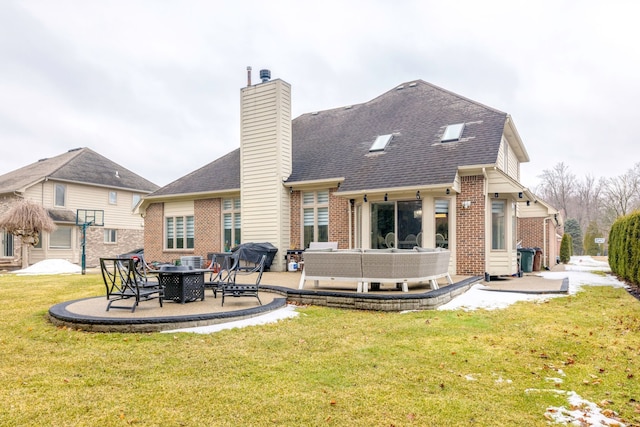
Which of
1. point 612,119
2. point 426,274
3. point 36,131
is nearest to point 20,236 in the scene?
point 36,131

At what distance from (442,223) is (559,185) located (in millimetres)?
49197

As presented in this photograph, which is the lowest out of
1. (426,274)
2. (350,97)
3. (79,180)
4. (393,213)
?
(426,274)

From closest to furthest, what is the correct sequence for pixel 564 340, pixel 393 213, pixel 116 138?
pixel 564 340, pixel 393 213, pixel 116 138

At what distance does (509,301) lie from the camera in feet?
27.7

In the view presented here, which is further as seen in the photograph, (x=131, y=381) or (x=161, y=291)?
(x=161, y=291)

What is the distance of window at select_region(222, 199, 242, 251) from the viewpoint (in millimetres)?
16094

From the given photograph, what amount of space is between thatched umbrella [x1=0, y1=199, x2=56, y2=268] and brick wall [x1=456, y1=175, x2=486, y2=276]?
20.8 metres

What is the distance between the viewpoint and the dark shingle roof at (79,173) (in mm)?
24859

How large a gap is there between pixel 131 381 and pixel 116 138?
28697mm

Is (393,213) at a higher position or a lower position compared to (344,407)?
higher

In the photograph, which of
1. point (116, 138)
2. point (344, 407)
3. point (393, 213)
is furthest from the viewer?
point (116, 138)

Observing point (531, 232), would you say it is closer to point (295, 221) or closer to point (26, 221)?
point (295, 221)

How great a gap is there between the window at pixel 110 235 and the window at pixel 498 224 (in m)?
24.5

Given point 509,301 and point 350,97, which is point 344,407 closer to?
point 509,301
